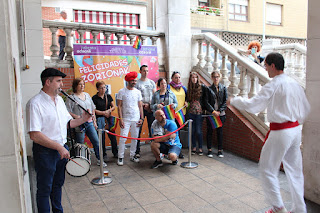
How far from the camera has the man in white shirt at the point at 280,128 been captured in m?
3.27

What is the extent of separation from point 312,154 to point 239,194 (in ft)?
4.19

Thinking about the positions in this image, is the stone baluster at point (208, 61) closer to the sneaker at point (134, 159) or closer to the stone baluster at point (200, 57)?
the stone baluster at point (200, 57)

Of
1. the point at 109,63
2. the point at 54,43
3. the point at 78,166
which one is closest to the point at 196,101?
the point at 109,63

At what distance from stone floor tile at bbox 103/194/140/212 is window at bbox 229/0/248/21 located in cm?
2213

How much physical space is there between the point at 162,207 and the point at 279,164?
177 cm

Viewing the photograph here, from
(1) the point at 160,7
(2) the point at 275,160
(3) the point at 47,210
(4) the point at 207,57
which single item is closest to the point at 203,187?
(2) the point at 275,160

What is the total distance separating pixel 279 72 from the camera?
11.2 ft

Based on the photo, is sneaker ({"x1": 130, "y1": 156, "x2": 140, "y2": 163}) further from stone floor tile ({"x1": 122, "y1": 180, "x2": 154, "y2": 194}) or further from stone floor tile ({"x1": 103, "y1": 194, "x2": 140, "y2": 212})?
stone floor tile ({"x1": 103, "y1": 194, "x2": 140, "y2": 212})

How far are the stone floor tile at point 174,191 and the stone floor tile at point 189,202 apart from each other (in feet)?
0.38

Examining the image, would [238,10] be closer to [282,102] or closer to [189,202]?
[282,102]

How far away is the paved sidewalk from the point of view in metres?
3.99

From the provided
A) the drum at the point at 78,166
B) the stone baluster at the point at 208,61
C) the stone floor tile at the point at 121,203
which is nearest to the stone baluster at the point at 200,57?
the stone baluster at the point at 208,61

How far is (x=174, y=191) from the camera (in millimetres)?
4547

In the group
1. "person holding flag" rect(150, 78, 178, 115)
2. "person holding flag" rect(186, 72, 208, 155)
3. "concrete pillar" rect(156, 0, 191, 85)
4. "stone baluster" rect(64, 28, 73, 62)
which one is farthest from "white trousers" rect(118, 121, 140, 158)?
"concrete pillar" rect(156, 0, 191, 85)
